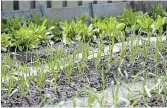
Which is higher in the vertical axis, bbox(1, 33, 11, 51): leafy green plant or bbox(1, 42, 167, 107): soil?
bbox(1, 33, 11, 51): leafy green plant

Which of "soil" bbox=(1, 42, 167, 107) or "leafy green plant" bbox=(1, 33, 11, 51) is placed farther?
"leafy green plant" bbox=(1, 33, 11, 51)

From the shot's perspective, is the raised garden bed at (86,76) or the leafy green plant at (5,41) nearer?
the raised garden bed at (86,76)

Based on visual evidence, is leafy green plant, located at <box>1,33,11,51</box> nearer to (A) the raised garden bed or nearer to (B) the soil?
(A) the raised garden bed

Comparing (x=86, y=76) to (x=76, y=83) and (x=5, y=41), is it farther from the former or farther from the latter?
(x=5, y=41)

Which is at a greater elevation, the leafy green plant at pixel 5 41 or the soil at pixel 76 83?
the leafy green plant at pixel 5 41

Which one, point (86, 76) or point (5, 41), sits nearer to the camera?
point (86, 76)

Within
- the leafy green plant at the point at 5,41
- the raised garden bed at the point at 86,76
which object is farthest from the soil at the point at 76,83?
the leafy green plant at the point at 5,41

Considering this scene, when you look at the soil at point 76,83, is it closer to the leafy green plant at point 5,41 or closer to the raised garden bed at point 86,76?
the raised garden bed at point 86,76

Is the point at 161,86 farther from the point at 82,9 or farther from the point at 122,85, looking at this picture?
the point at 82,9

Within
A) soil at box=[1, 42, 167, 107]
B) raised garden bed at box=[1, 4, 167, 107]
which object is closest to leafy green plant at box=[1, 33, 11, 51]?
raised garden bed at box=[1, 4, 167, 107]

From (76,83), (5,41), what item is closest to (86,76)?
(76,83)

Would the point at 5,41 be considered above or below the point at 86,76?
above

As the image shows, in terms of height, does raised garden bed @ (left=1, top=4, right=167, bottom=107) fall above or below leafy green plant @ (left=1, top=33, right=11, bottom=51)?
below

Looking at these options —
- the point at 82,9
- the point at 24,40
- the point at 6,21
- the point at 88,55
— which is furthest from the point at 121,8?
the point at 88,55
